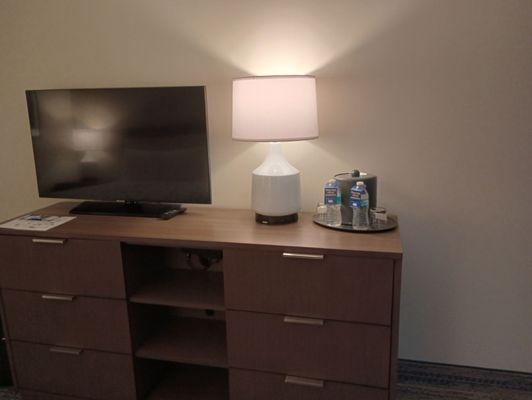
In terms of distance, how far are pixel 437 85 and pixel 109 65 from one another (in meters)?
1.51

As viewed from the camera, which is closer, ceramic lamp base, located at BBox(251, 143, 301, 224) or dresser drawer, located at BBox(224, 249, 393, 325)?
dresser drawer, located at BBox(224, 249, 393, 325)

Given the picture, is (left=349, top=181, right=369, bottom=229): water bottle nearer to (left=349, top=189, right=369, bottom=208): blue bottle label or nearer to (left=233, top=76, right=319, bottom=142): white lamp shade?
(left=349, top=189, right=369, bottom=208): blue bottle label

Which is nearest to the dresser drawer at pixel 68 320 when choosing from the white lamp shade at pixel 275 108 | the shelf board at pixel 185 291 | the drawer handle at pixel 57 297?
the drawer handle at pixel 57 297

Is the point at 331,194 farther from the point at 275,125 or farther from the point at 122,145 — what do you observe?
the point at 122,145

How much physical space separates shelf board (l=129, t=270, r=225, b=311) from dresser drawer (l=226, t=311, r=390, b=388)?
13 centimetres

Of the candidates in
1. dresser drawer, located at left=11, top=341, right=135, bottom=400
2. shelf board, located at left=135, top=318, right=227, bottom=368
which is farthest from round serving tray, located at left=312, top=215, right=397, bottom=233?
dresser drawer, located at left=11, top=341, right=135, bottom=400

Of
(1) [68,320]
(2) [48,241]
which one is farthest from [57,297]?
(2) [48,241]

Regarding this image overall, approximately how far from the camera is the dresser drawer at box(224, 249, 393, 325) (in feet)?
4.68

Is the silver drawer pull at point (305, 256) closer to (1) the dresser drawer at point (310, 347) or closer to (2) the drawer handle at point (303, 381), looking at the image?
(1) the dresser drawer at point (310, 347)

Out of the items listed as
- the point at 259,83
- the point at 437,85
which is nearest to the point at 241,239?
the point at 259,83

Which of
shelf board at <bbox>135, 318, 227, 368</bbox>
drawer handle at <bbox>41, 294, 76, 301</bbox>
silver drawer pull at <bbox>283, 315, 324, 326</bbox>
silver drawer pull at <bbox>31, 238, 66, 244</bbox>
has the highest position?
silver drawer pull at <bbox>31, 238, 66, 244</bbox>

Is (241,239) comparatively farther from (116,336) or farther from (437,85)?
(437,85)

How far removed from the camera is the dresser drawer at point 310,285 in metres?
1.43

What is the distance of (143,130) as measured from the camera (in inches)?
74.2
